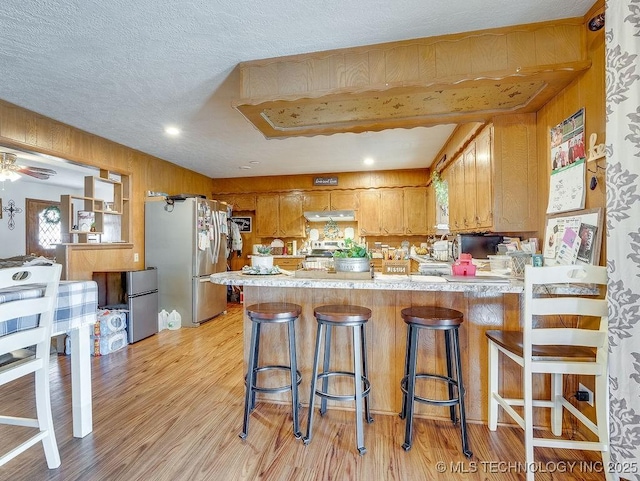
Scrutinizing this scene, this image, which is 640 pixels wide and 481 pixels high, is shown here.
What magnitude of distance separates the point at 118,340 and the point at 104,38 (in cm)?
290

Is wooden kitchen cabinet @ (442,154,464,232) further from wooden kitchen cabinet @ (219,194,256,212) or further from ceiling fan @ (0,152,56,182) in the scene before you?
ceiling fan @ (0,152,56,182)

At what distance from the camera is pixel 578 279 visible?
148cm

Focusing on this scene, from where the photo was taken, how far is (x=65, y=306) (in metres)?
1.75

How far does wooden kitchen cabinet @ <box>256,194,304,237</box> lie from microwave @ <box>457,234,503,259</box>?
127 inches

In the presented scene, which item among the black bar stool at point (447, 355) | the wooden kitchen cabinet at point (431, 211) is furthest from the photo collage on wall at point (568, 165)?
the wooden kitchen cabinet at point (431, 211)

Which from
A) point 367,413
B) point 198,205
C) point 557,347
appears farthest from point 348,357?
point 198,205

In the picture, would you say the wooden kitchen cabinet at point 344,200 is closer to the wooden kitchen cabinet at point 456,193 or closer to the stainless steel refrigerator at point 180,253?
the wooden kitchen cabinet at point 456,193

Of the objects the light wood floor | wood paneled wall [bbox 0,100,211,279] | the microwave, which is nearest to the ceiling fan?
wood paneled wall [bbox 0,100,211,279]

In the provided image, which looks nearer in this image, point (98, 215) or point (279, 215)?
point (98, 215)

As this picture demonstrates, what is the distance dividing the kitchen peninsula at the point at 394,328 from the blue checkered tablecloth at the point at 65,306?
2.32 feet

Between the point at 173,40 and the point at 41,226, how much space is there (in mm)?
6934

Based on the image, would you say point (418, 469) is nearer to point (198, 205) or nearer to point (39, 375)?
point (39, 375)

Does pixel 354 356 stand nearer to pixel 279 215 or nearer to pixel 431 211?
pixel 431 211

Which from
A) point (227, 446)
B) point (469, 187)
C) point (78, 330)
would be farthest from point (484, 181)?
point (78, 330)
